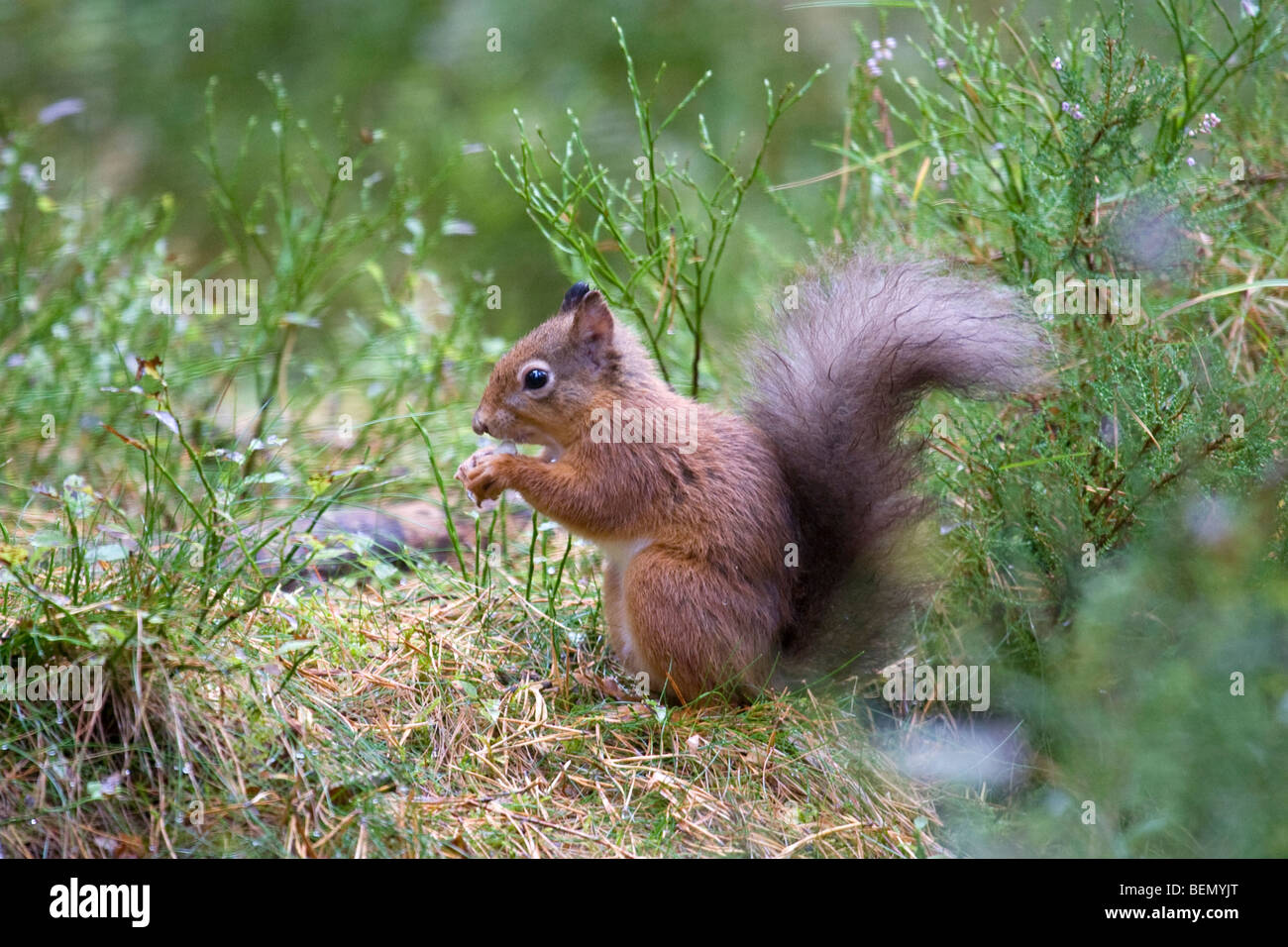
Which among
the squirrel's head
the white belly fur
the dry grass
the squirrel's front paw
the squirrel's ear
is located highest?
the squirrel's ear

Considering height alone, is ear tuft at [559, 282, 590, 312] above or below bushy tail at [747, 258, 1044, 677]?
above

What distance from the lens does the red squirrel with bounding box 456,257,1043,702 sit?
2.97m

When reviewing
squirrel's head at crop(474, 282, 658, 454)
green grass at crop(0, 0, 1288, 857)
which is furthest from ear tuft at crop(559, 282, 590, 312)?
green grass at crop(0, 0, 1288, 857)

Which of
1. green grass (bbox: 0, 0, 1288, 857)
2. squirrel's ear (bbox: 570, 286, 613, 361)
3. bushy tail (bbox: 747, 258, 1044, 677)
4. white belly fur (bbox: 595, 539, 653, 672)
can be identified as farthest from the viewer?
squirrel's ear (bbox: 570, 286, 613, 361)

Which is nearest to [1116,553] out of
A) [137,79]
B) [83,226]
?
[83,226]

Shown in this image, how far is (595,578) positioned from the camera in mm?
3826

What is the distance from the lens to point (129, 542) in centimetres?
289

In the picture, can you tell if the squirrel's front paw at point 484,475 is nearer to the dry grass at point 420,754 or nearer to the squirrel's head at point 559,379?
the squirrel's head at point 559,379

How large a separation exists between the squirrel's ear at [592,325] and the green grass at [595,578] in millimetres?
190

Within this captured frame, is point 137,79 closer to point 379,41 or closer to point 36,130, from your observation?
point 379,41

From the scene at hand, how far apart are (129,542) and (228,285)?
90.4 inches

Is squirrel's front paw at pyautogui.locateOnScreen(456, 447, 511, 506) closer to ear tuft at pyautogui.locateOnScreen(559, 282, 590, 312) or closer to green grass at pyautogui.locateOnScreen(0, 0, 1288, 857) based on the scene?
green grass at pyautogui.locateOnScreen(0, 0, 1288, 857)

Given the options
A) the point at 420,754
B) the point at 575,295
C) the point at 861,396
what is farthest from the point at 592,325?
the point at 420,754

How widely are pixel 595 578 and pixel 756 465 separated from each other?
839 mm
